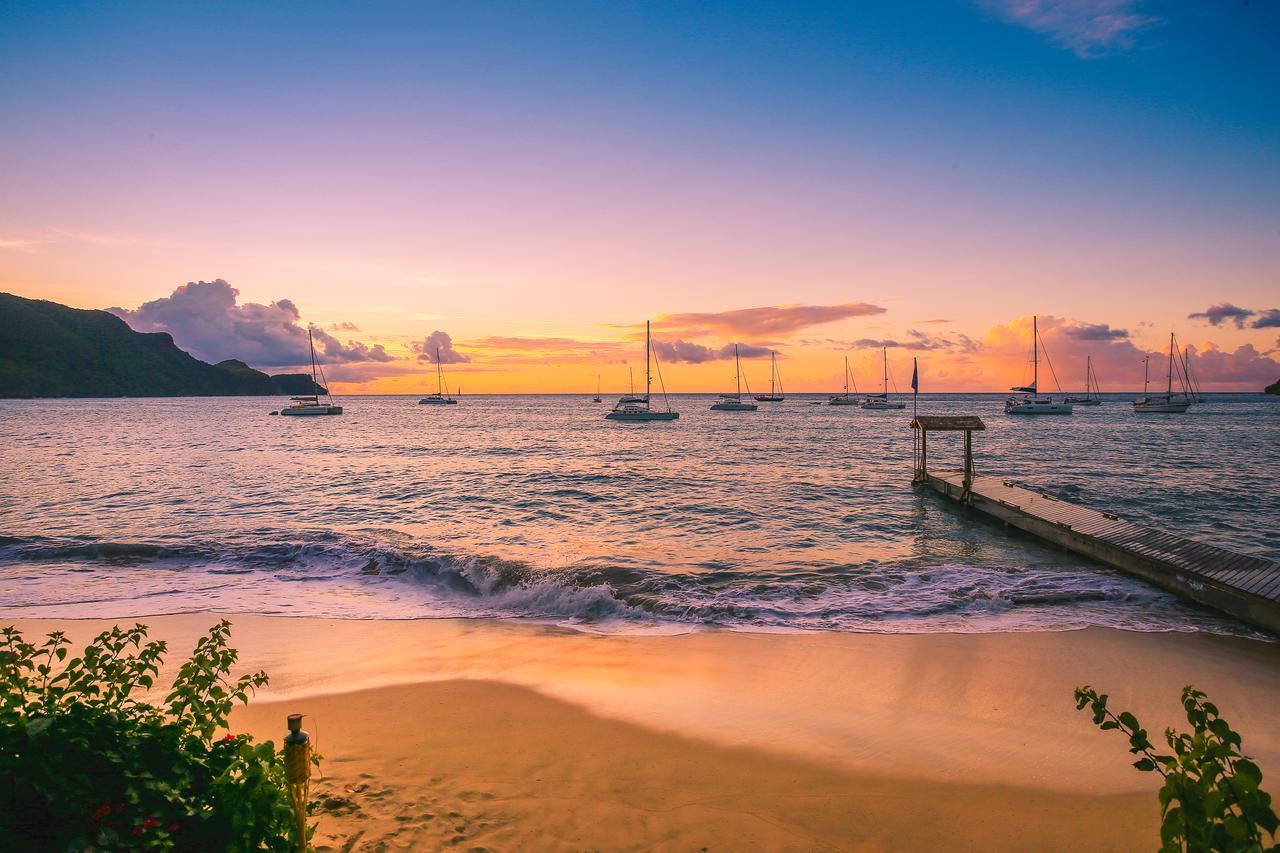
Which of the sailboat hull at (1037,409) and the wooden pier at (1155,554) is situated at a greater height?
the sailboat hull at (1037,409)

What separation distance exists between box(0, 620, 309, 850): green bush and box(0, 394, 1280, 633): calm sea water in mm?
9092

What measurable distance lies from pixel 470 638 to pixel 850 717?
22.1 feet

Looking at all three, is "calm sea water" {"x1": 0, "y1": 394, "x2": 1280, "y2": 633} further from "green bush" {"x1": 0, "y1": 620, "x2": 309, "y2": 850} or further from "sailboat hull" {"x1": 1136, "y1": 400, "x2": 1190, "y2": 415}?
"sailboat hull" {"x1": 1136, "y1": 400, "x2": 1190, "y2": 415}

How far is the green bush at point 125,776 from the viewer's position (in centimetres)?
331

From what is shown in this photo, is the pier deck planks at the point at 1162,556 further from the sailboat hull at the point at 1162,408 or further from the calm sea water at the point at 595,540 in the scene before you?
the sailboat hull at the point at 1162,408

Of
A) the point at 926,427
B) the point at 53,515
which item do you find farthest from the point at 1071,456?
the point at 53,515

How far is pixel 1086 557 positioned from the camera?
17.3 metres

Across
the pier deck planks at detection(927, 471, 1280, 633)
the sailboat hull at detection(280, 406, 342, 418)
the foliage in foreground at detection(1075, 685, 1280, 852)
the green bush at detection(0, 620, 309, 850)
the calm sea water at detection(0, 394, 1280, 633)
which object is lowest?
the calm sea water at detection(0, 394, 1280, 633)

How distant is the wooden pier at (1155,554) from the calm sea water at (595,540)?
1.53 ft

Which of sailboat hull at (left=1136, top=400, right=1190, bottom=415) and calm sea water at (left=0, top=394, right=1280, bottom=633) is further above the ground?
sailboat hull at (left=1136, top=400, right=1190, bottom=415)

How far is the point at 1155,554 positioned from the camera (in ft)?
50.3

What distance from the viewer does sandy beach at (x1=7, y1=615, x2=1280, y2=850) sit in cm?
586

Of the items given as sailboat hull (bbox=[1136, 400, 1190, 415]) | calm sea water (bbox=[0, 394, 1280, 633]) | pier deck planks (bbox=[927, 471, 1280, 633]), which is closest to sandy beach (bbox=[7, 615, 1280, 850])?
calm sea water (bbox=[0, 394, 1280, 633])

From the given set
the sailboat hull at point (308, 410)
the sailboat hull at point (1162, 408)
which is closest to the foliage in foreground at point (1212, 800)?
the sailboat hull at point (308, 410)
